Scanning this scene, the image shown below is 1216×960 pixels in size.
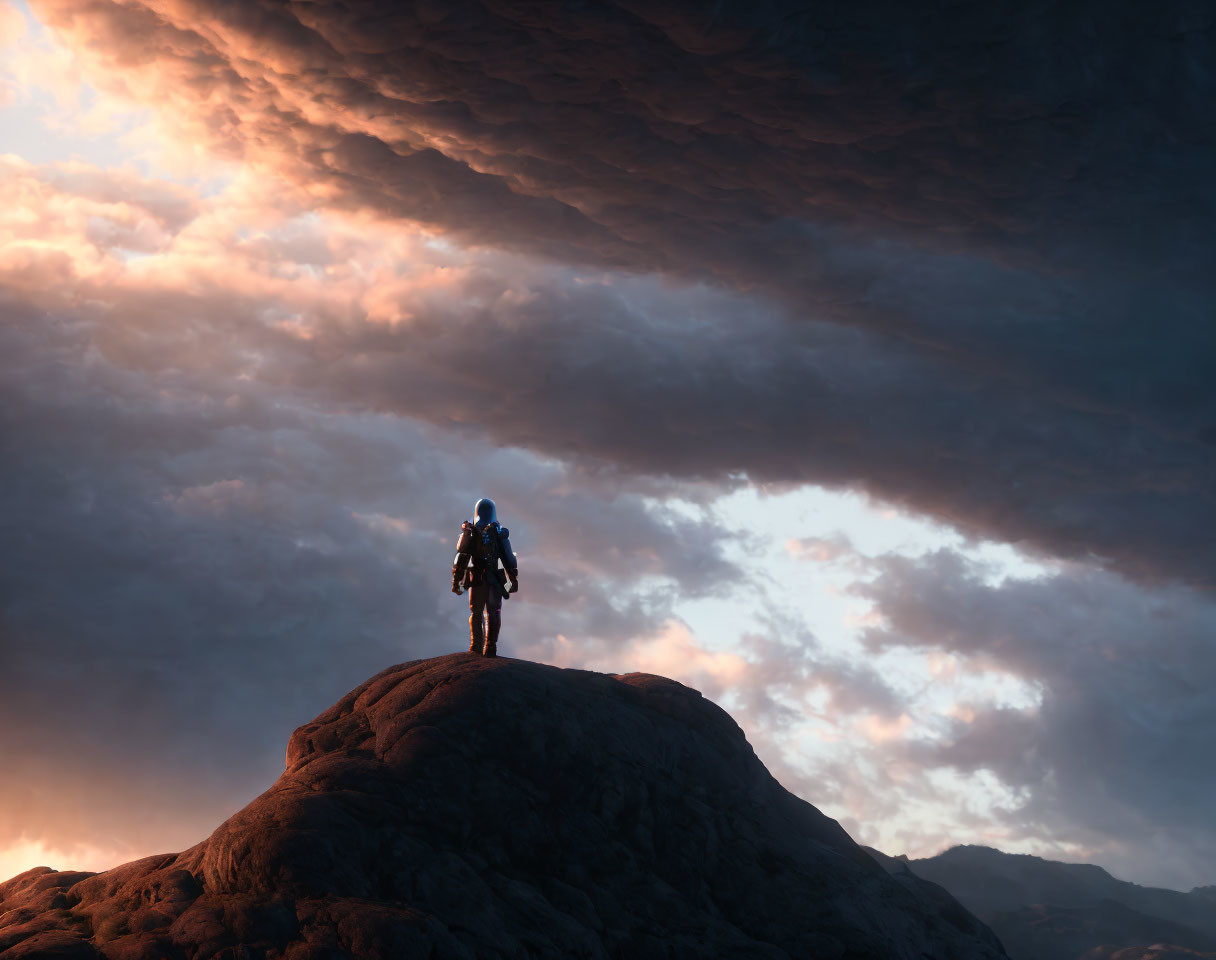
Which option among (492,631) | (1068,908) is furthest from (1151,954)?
(492,631)

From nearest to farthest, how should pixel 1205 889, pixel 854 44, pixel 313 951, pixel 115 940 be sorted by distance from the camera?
pixel 313 951
pixel 115 940
pixel 854 44
pixel 1205 889

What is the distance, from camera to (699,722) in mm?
23766

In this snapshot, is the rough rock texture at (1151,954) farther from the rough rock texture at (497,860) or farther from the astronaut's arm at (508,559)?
the astronaut's arm at (508,559)

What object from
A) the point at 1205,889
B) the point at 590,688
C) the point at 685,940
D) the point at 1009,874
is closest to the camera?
the point at 685,940

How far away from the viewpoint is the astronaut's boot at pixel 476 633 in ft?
75.5

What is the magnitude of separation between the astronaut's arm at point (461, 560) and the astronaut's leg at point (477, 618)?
15.7 inches

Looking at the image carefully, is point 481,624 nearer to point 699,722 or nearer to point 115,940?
point 699,722

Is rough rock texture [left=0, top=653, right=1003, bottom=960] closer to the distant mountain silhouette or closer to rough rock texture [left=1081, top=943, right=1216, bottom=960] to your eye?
the distant mountain silhouette

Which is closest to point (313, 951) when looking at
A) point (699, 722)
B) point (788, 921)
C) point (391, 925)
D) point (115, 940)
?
point (391, 925)

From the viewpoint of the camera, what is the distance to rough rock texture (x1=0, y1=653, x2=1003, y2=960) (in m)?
14.5

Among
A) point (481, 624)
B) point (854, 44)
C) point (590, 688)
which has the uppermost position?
point (854, 44)

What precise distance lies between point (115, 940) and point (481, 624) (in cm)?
1027

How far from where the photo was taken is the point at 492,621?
23.0 m

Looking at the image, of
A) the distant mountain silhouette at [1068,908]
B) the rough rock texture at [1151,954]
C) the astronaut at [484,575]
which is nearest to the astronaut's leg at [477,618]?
the astronaut at [484,575]
